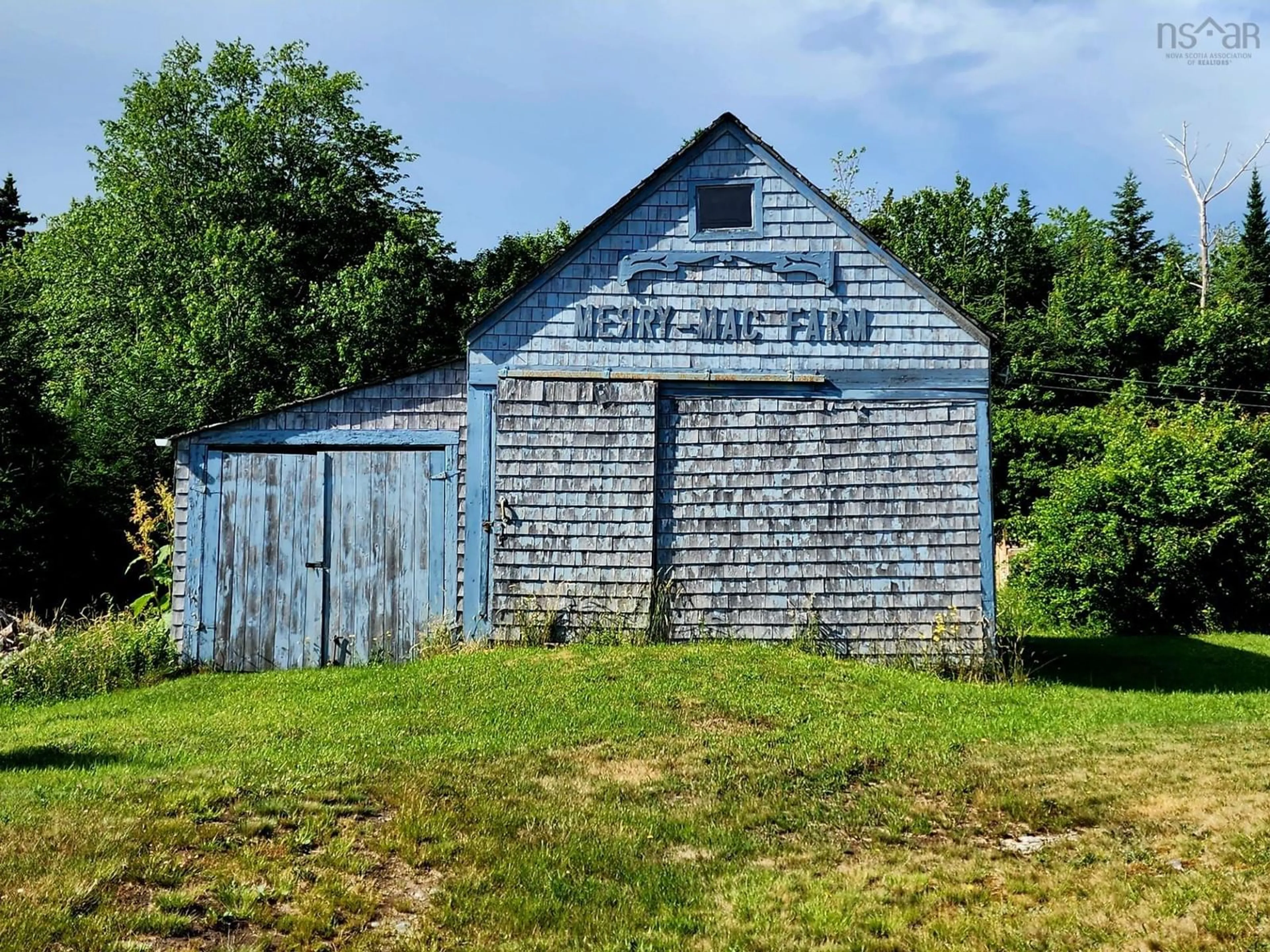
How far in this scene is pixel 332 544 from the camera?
40.8ft

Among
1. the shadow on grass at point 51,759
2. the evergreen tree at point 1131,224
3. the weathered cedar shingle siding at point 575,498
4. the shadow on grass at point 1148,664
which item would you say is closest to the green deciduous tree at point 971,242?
the evergreen tree at point 1131,224

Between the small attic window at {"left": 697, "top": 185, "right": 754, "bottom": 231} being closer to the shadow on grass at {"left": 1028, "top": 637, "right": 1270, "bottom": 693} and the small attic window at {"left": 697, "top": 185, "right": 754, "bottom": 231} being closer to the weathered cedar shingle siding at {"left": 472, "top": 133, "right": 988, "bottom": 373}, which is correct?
the weathered cedar shingle siding at {"left": 472, "top": 133, "right": 988, "bottom": 373}

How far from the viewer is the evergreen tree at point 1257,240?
40.8 m

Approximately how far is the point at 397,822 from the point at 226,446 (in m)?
7.94

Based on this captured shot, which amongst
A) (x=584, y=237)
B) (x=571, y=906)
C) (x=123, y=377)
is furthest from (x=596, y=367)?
(x=123, y=377)

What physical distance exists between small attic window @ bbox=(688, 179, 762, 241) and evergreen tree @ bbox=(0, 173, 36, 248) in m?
41.0

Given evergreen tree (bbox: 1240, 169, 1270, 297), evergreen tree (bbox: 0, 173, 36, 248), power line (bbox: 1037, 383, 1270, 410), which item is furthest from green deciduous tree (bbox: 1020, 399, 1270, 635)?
evergreen tree (bbox: 0, 173, 36, 248)

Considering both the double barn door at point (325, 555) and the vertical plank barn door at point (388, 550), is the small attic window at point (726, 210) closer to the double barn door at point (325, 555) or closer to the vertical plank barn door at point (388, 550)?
the double barn door at point (325, 555)

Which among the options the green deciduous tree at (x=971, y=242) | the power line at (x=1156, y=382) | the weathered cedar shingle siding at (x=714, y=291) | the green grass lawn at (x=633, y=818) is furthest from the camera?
the green deciduous tree at (x=971, y=242)

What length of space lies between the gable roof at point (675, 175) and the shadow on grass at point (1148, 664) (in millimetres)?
4665

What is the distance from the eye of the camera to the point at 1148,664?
14.4 meters

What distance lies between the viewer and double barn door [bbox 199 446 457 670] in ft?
40.5

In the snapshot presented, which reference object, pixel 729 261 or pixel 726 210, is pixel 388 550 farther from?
pixel 726 210

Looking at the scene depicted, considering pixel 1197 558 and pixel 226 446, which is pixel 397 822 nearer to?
pixel 226 446
